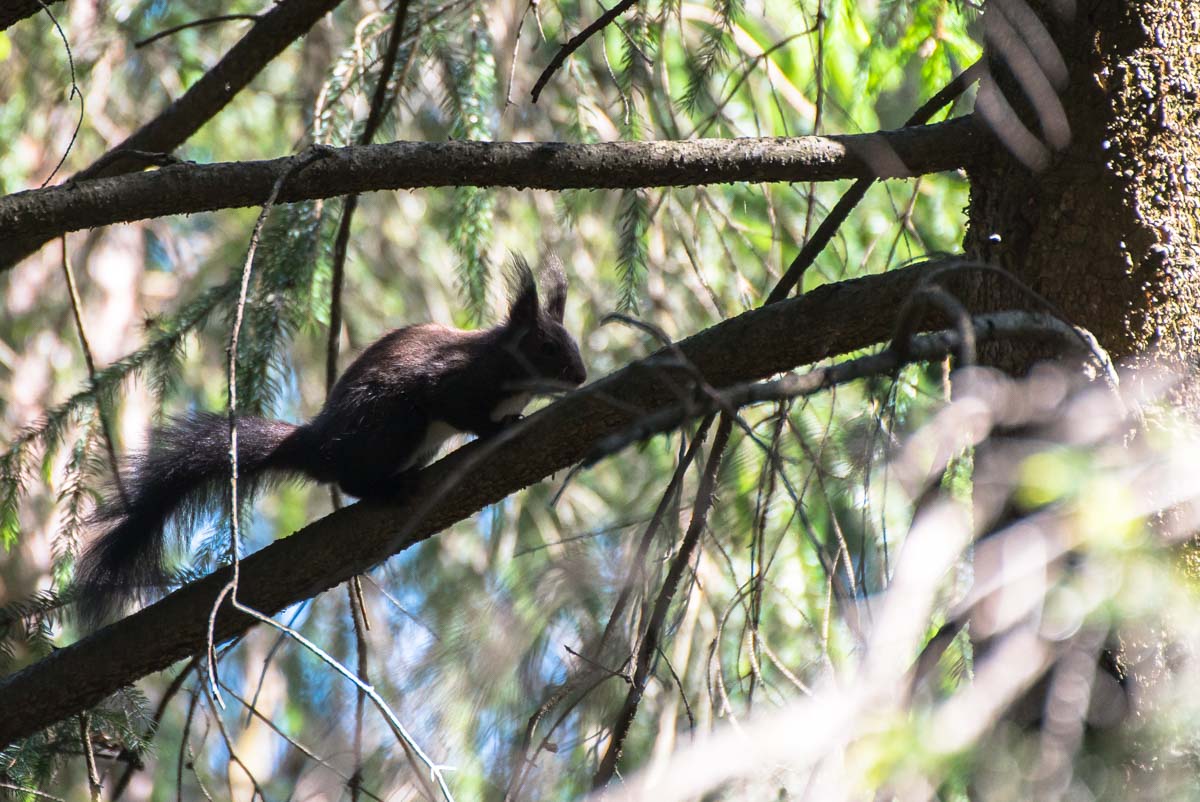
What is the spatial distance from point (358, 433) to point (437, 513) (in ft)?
2.64

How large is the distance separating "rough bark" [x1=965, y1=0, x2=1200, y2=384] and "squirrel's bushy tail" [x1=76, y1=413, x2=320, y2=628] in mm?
1649

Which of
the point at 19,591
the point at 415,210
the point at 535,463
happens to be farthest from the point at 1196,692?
the point at 19,591

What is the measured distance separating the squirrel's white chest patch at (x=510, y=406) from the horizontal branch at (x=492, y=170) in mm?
1212

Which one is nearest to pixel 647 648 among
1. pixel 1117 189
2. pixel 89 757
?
pixel 1117 189

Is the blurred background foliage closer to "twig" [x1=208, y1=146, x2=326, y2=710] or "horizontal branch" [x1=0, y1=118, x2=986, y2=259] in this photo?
"twig" [x1=208, y1=146, x2=326, y2=710]

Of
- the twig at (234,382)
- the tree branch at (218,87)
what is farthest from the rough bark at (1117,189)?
the tree branch at (218,87)

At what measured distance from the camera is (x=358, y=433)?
2.68 metres

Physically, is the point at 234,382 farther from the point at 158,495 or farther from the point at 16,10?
the point at 158,495

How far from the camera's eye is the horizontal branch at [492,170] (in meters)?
1.63

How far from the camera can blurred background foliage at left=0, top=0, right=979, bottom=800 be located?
150 centimetres

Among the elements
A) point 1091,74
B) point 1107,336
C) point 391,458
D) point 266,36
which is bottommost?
point 1107,336

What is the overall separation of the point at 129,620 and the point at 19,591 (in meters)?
3.63

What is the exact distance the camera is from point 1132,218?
1.52 m

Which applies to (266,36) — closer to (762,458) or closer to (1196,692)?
(762,458)
